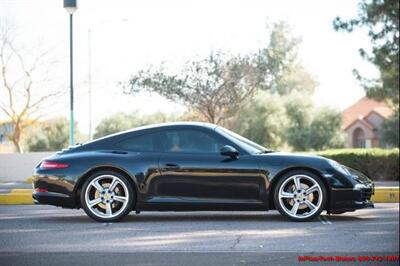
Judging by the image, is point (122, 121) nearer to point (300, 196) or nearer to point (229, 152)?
point (229, 152)

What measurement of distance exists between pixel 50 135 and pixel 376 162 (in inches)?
395

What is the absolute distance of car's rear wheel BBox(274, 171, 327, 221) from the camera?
7.31 meters

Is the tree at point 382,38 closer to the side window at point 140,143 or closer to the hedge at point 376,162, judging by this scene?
the hedge at point 376,162

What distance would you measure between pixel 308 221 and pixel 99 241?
2448mm

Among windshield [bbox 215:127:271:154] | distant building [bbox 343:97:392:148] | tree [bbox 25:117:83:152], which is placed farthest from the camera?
distant building [bbox 343:97:392:148]

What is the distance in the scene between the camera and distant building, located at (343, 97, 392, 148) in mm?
50534

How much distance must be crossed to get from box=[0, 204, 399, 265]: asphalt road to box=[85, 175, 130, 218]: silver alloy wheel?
17 cm

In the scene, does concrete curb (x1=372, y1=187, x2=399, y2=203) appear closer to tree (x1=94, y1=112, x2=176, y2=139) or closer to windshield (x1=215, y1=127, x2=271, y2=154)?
windshield (x1=215, y1=127, x2=271, y2=154)

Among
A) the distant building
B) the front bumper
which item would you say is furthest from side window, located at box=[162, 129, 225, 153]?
the distant building

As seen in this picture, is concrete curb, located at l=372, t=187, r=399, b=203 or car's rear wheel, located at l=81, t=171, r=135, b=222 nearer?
car's rear wheel, located at l=81, t=171, r=135, b=222

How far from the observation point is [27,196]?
24.7 ft

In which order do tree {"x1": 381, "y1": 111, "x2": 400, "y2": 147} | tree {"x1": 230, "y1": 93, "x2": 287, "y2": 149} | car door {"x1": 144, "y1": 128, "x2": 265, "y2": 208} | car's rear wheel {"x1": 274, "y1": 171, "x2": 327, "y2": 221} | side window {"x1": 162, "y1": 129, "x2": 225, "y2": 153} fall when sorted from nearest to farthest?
1. car door {"x1": 144, "y1": 128, "x2": 265, "y2": 208}
2. car's rear wheel {"x1": 274, "y1": 171, "x2": 327, "y2": 221}
3. side window {"x1": 162, "y1": 129, "x2": 225, "y2": 153}
4. tree {"x1": 230, "y1": 93, "x2": 287, "y2": 149}
5. tree {"x1": 381, "y1": 111, "x2": 400, "y2": 147}

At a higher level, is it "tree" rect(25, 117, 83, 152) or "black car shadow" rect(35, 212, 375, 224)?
"tree" rect(25, 117, 83, 152)

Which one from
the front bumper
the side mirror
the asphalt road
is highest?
the side mirror
